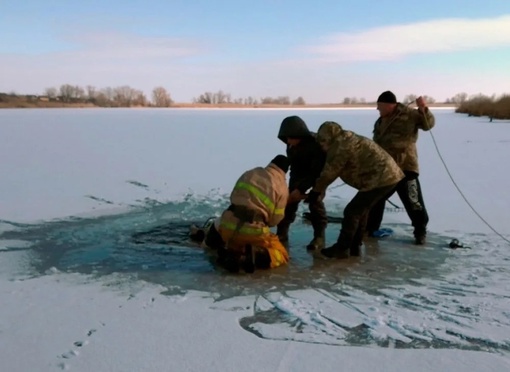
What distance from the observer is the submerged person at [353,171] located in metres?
4.77

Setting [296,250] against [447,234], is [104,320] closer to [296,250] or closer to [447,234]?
[296,250]

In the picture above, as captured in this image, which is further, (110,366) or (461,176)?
(461,176)

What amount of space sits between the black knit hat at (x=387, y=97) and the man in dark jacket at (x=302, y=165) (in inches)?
34.4

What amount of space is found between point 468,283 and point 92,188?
6064 millimetres

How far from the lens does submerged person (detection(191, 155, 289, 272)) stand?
4473 mm

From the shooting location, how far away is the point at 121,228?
5.91 metres

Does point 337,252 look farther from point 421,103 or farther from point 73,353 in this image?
point 73,353

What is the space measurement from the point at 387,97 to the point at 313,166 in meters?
1.10

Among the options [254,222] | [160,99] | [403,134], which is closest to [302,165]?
[254,222]

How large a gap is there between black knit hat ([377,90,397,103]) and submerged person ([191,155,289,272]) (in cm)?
152

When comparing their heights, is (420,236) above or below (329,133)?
below

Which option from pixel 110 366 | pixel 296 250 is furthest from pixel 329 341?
pixel 296 250

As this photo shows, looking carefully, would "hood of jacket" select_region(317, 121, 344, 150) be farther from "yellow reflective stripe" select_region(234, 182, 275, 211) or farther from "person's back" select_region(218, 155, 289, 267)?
"yellow reflective stripe" select_region(234, 182, 275, 211)

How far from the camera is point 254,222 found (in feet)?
14.8
